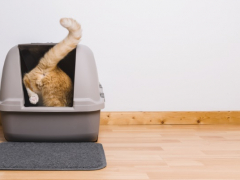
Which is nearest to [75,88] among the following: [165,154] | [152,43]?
[165,154]

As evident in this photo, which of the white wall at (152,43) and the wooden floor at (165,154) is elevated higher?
the white wall at (152,43)

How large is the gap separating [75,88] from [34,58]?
0.38 m

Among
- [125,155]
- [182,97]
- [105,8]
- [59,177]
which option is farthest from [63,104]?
[182,97]

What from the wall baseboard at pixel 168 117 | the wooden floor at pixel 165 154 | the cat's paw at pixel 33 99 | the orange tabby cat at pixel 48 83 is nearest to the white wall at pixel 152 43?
the wall baseboard at pixel 168 117

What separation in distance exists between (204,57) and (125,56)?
565mm

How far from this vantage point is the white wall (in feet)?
6.58

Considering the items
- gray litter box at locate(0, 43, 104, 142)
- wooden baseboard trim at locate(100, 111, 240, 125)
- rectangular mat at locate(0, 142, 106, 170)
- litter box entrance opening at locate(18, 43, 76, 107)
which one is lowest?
wooden baseboard trim at locate(100, 111, 240, 125)

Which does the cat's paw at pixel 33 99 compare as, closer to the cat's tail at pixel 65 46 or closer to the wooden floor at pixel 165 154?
the cat's tail at pixel 65 46

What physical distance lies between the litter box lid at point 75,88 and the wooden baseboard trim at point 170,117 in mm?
544

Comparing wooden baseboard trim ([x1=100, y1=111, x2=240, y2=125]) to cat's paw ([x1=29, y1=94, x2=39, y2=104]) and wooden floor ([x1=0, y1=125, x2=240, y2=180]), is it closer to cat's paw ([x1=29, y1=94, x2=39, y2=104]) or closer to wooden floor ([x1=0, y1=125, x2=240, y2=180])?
wooden floor ([x1=0, y1=125, x2=240, y2=180])

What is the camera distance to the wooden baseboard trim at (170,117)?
211cm

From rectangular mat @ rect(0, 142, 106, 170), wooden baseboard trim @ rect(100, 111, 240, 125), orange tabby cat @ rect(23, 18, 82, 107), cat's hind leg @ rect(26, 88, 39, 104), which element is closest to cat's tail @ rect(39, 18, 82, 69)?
orange tabby cat @ rect(23, 18, 82, 107)

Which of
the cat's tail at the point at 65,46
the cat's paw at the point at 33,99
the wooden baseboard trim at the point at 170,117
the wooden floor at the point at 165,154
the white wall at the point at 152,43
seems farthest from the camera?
the wooden baseboard trim at the point at 170,117

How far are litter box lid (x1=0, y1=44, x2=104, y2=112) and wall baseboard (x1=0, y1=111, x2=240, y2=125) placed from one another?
544 mm
